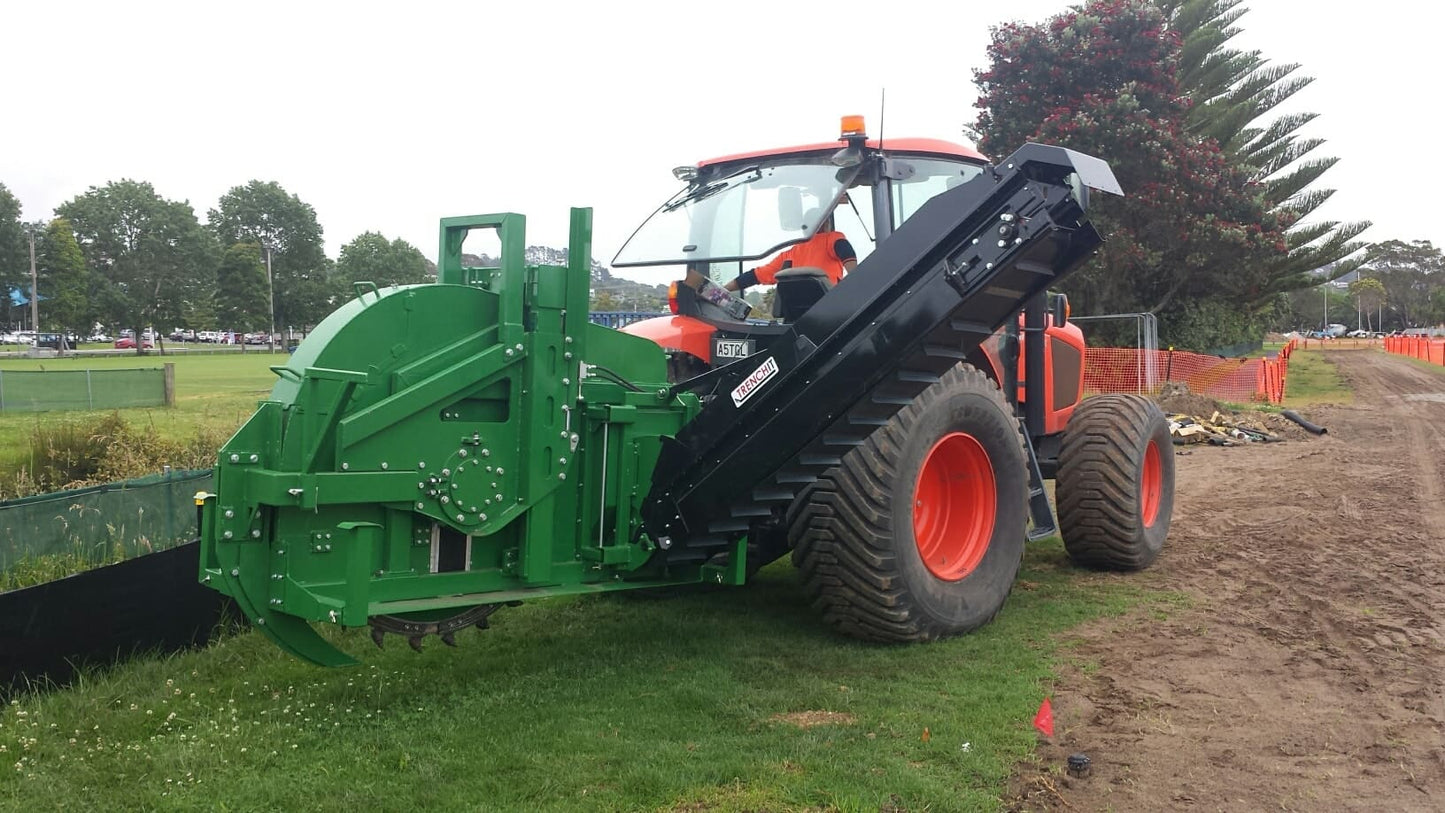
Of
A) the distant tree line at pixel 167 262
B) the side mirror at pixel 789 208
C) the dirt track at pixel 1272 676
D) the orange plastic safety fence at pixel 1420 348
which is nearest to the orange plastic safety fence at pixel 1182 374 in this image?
the dirt track at pixel 1272 676

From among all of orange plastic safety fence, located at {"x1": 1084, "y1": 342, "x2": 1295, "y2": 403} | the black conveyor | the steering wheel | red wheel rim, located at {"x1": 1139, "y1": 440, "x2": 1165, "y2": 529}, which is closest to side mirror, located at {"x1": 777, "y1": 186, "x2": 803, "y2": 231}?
the steering wheel

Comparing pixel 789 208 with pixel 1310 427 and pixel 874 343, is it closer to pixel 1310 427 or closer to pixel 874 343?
pixel 874 343

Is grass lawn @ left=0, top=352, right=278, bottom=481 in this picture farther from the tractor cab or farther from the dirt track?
the dirt track

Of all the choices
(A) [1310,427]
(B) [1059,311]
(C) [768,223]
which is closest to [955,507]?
(C) [768,223]

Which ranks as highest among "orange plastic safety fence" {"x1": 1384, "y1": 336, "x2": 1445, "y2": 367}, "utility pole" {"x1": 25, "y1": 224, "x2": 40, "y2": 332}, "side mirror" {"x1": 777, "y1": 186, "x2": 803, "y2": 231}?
"utility pole" {"x1": 25, "y1": 224, "x2": 40, "y2": 332}

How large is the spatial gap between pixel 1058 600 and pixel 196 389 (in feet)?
73.4

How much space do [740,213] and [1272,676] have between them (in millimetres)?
3391

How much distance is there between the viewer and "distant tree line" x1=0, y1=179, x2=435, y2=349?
57.0m

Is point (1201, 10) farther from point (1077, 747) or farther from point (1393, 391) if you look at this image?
point (1077, 747)

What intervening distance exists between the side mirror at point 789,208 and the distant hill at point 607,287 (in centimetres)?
79

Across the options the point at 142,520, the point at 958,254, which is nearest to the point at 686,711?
the point at 958,254

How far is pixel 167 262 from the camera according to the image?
64188mm

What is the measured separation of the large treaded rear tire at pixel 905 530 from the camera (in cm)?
475

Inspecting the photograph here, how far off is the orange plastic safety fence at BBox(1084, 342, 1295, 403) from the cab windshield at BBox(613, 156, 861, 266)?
1543 cm
